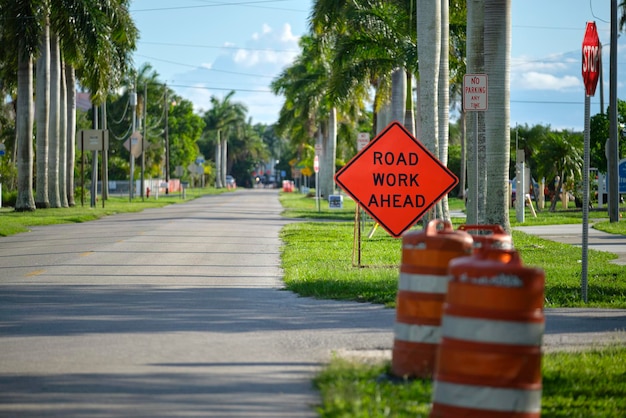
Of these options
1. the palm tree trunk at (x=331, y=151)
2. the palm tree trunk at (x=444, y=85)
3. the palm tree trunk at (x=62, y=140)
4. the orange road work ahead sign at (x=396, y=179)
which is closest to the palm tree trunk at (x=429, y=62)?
the palm tree trunk at (x=444, y=85)

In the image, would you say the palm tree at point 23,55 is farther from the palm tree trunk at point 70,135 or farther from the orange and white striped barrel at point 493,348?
the orange and white striped barrel at point 493,348

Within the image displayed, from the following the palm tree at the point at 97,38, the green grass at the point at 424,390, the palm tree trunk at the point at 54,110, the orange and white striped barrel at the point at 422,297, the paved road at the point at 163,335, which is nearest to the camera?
the green grass at the point at 424,390

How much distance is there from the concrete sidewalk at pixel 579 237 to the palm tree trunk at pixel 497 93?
294cm

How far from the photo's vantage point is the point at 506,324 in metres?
6.20

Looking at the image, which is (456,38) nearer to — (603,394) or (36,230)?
(36,230)

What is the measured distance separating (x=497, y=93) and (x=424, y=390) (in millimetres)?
12809

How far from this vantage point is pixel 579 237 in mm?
29000

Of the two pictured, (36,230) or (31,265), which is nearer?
(31,265)

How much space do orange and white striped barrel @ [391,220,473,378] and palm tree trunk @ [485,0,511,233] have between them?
38.8 ft

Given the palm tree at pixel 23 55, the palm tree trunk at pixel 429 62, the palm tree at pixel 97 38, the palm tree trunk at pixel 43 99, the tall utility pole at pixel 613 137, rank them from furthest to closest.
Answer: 1. the palm tree trunk at pixel 43 99
2. the palm tree at pixel 97 38
3. the palm tree at pixel 23 55
4. the tall utility pole at pixel 613 137
5. the palm tree trunk at pixel 429 62

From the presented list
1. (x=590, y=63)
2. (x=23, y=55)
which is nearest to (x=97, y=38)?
(x=23, y=55)

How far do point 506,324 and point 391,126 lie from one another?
986 cm

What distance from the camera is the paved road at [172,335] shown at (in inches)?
307

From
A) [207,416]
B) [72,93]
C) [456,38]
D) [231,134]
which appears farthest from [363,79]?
[231,134]
